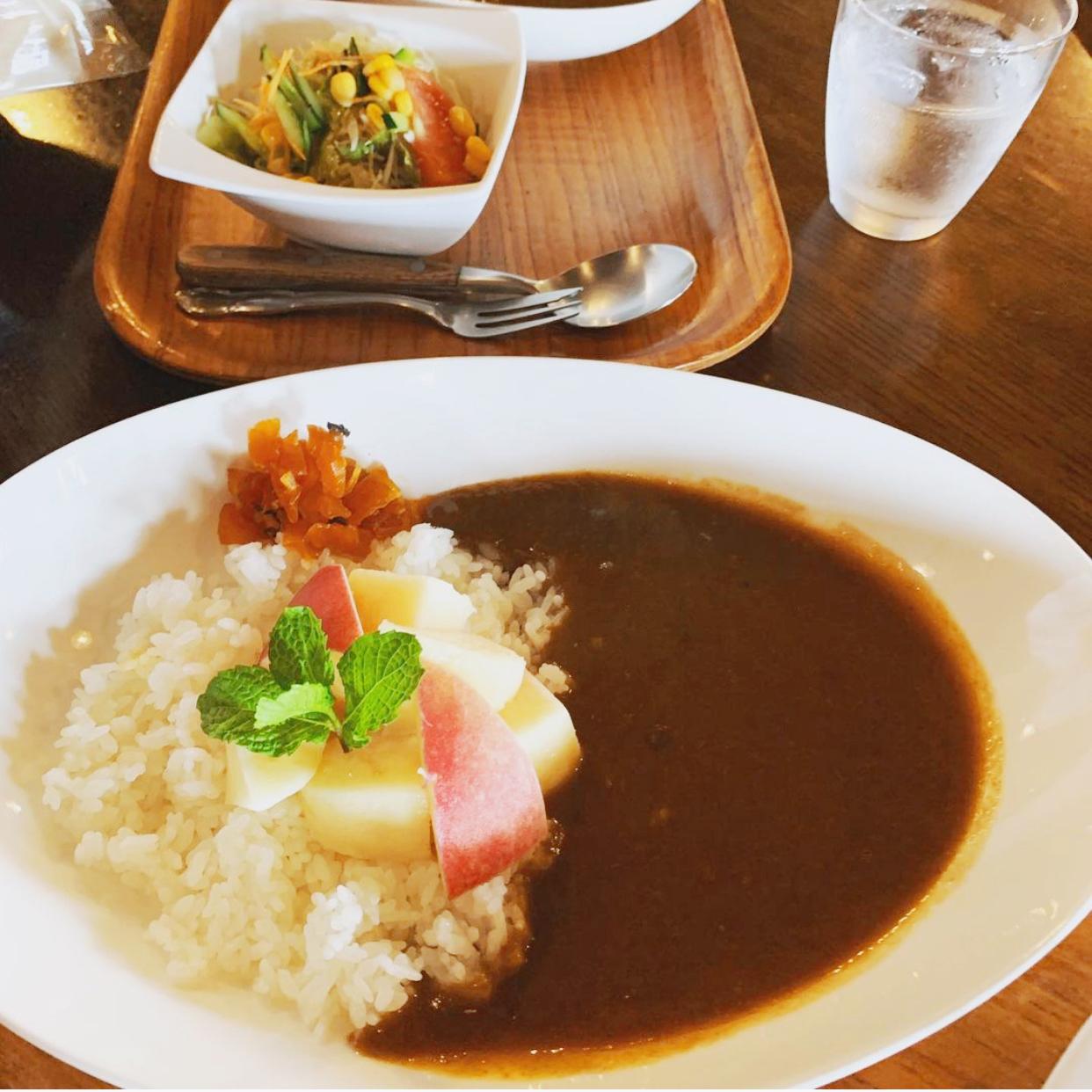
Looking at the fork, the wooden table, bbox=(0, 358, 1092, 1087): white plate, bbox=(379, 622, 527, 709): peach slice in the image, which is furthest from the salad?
bbox=(379, 622, 527, 709): peach slice

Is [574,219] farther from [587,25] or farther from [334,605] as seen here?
[334,605]

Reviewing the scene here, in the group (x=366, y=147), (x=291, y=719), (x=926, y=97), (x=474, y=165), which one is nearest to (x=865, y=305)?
(x=926, y=97)

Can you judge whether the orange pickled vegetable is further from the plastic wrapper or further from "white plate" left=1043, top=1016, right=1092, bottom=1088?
the plastic wrapper

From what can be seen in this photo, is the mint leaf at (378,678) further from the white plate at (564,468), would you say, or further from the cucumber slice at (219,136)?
the cucumber slice at (219,136)

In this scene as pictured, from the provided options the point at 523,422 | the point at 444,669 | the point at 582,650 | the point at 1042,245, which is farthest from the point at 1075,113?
the point at 444,669

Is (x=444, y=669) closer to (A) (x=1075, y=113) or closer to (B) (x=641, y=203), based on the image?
(B) (x=641, y=203)

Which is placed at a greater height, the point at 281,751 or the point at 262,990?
the point at 281,751
